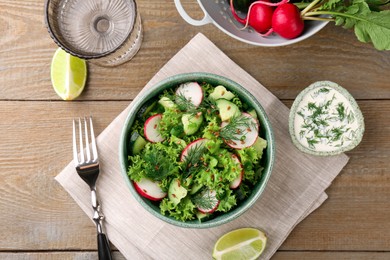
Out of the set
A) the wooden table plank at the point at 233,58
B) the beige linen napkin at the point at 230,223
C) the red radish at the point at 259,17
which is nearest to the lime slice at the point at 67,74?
the wooden table plank at the point at 233,58

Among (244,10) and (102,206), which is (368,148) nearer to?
(244,10)

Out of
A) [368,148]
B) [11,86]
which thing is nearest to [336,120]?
[368,148]

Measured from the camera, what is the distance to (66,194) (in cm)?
135

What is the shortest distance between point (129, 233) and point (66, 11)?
676 millimetres

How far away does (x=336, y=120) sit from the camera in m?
1.26

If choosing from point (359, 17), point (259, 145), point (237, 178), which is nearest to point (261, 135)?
point (259, 145)

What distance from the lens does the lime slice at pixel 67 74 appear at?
4.30 ft

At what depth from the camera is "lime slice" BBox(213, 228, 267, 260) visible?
49.2 inches

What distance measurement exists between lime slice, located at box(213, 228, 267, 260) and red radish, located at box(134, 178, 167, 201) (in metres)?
0.26

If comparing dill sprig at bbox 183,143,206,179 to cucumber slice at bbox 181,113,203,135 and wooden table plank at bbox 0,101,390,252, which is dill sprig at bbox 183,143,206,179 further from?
wooden table plank at bbox 0,101,390,252

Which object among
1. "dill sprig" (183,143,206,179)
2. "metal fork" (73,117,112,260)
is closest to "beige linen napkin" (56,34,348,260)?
"metal fork" (73,117,112,260)

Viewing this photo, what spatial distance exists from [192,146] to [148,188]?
0.49 ft

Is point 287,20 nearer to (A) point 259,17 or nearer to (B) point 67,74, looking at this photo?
(A) point 259,17

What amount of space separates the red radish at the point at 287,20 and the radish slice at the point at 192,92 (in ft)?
0.85
